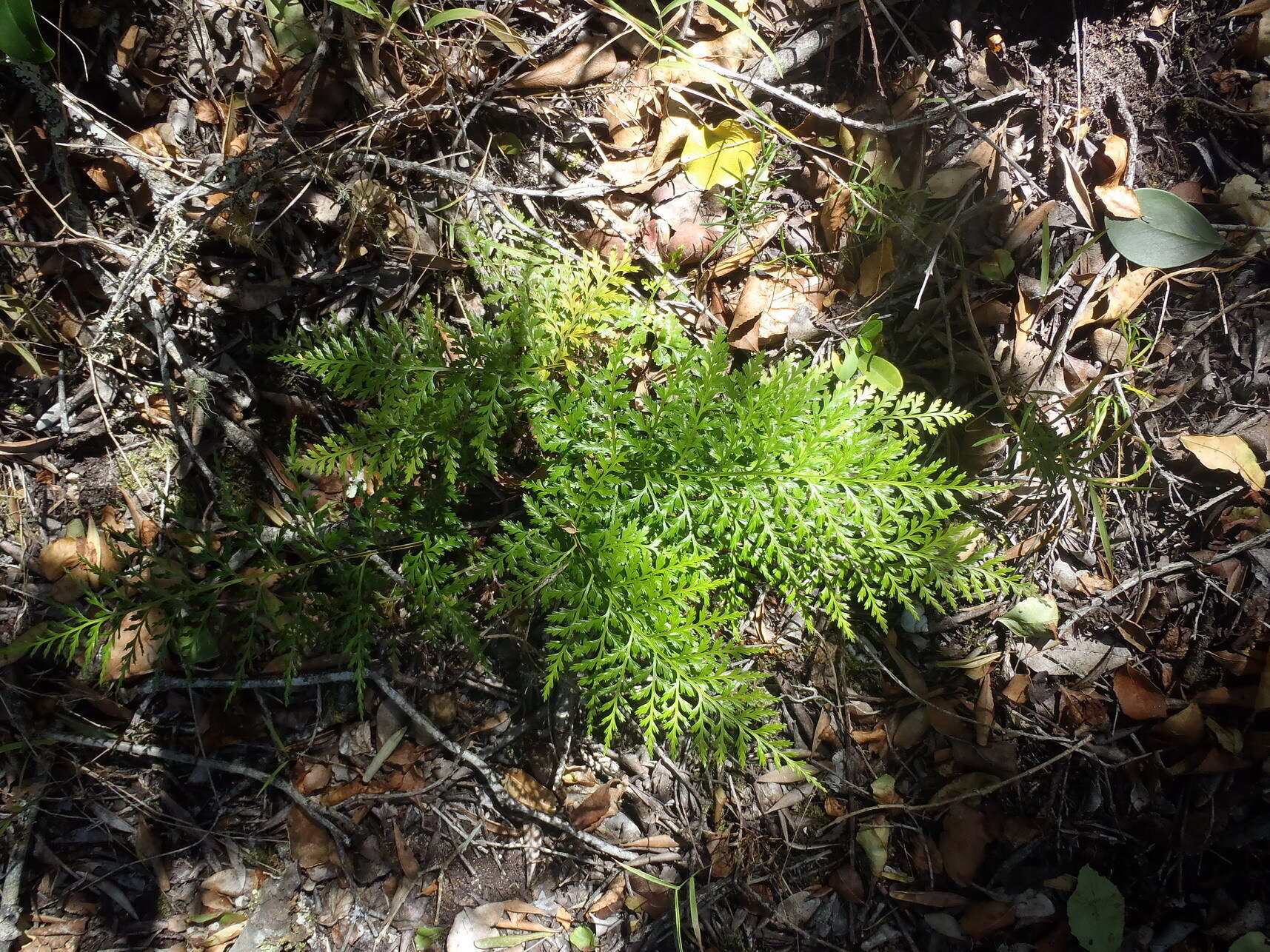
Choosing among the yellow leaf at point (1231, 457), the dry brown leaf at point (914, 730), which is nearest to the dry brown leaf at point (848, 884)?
the dry brown leaf at point (914, 730)

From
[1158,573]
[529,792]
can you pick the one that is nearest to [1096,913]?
[1158,573]

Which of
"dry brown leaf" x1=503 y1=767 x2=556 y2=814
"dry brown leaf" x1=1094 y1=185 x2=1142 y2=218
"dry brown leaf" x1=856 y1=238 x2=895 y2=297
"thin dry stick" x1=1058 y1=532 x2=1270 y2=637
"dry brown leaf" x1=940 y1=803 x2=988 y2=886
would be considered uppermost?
"dry brown leaf" x1=1094 y1=185 x2=1142 y2=218

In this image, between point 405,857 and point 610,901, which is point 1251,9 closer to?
point 610,901

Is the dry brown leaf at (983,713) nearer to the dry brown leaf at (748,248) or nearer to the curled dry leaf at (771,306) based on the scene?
the curled dry leaf at (771,306)

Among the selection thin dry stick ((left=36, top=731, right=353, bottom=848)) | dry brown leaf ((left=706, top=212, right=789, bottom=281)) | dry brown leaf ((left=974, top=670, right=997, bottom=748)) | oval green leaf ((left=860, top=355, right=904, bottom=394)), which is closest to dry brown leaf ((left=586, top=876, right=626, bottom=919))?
thin dry stick ((left=36, top=731, right=353, bottom=848))

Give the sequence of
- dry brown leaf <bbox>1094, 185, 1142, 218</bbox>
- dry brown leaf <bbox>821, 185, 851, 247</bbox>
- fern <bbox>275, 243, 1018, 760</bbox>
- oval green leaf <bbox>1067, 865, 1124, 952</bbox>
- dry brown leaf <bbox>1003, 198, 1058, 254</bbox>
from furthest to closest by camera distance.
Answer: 1. dry brown leaf <bbox>821, 185, 851, 247</bbox>
2. dry brown leaf <bbox>1003, 198, 1058, 254</bbox>
3. dry brown leaf <bbox>1094, 185, 1142, 218</bbox>
4. oval green leaf <bbox>1067, 865, 1124, 952</bbox>
5. fern <bbox>275, 243, 1018, 760</bbox>

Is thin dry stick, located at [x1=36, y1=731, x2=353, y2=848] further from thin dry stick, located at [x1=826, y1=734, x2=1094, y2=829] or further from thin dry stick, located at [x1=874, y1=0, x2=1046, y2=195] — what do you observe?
thin dry stick, located at [x1=874, y1=0, x2=1046, y2=195]
